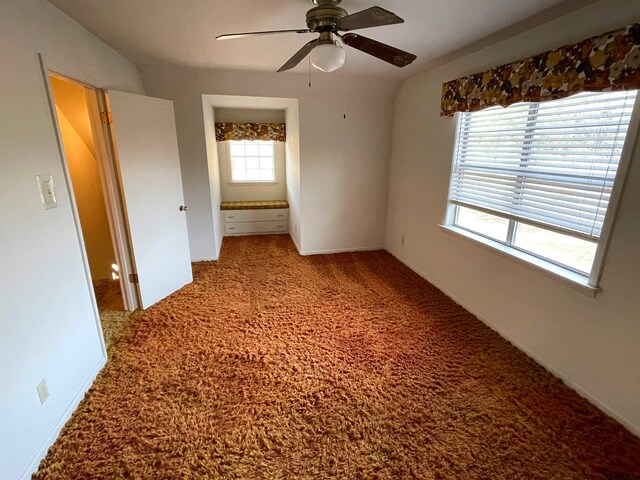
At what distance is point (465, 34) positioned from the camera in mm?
2242

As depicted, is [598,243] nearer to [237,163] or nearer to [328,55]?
[328,55]

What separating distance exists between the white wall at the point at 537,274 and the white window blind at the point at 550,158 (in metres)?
0.18

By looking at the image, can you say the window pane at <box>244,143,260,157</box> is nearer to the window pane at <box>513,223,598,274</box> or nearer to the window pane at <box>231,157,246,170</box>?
the window pane at <box>231,157,246,170</box>

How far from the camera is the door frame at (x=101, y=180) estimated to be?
1.75 meters

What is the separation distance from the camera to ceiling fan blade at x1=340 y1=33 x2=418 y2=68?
1684 millimetres

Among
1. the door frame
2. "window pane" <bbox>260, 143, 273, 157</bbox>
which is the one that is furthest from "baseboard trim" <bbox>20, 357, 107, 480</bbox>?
"window pane" <bbox>260, 143, 273, 157</bbox>

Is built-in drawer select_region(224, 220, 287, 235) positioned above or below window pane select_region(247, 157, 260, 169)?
below

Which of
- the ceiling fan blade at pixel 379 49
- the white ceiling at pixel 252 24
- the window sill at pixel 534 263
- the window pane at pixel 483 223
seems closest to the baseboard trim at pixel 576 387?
the window sill at pixel 534 263

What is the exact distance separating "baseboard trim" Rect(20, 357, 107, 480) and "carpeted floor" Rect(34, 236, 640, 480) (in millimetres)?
34

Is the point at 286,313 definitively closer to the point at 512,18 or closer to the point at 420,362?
the point at 420,362

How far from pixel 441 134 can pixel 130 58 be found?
3.11 meters

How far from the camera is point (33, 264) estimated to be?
1476 millimetres

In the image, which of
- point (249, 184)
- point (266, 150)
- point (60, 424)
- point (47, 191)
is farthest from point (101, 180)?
point (266, 150)

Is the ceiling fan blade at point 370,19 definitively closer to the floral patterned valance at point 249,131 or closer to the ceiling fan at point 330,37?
the ceiling fan at point 330,37
